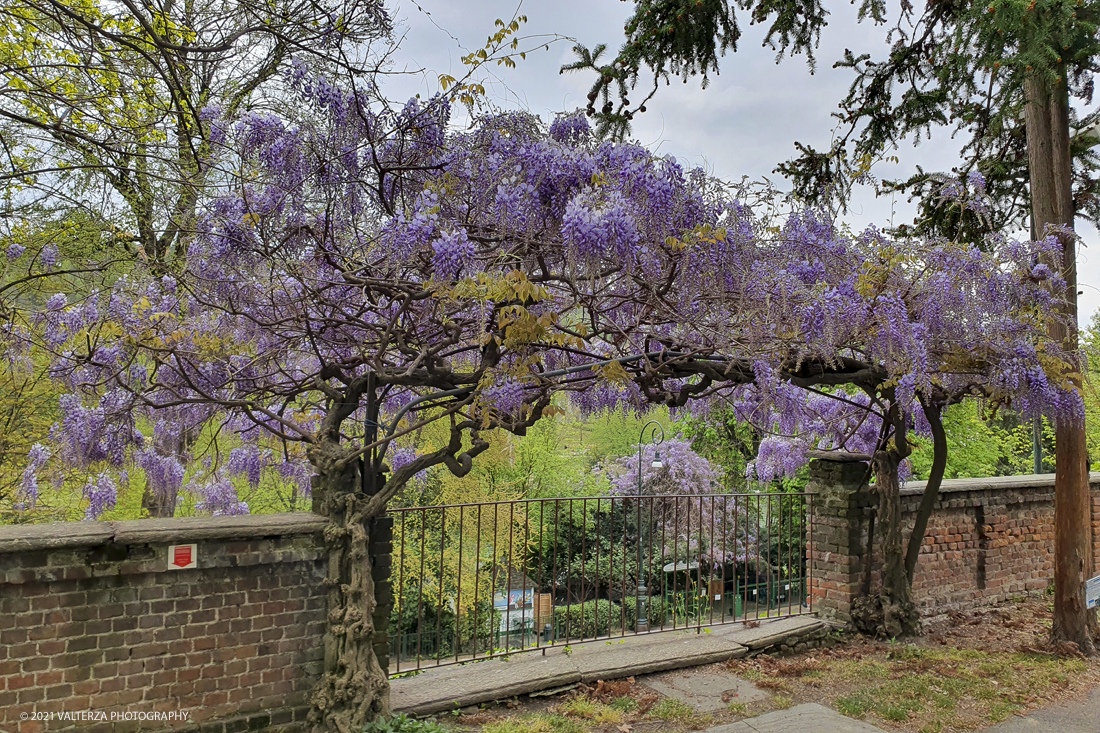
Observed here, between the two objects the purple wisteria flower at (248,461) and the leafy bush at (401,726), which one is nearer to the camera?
→ the leafy bush at (401,726)

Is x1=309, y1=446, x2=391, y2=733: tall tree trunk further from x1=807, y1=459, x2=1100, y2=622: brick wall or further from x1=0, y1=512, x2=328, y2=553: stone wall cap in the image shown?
x1=807, y1=459, x2=1100, y2=622: brick wall

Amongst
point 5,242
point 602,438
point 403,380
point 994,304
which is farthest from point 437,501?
point 602,438

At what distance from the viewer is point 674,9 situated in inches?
230

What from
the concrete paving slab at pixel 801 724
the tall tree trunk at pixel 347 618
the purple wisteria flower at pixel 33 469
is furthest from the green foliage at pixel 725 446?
the tall tree trunk at pixel 347 618

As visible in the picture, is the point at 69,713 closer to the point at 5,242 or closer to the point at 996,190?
the point at 5,242

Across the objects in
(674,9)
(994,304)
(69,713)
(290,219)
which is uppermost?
(674,9)

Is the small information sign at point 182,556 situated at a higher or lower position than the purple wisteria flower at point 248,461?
lower

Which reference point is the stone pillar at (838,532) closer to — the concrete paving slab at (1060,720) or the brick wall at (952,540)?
the brick wall at (952,540)

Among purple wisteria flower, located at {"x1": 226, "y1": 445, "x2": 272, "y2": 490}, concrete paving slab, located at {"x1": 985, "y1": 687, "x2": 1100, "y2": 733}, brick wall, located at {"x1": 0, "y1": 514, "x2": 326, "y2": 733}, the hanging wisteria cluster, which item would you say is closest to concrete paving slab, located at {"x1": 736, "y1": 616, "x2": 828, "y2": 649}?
concrete paving slab, located at {"x1": 985, "y1": 687, "x2": 1100, "y2": 733}

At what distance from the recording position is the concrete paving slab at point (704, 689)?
502 centimetres

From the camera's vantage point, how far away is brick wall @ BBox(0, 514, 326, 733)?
358 cm

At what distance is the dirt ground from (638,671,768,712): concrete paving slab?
1.4 inches

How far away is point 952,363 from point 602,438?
860 inches

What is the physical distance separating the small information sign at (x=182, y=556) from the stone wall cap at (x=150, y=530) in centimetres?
5
